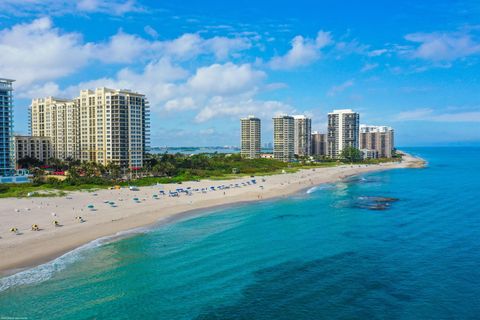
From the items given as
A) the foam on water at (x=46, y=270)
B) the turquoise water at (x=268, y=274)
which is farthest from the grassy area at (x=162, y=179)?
the turquoise water at (x=268, y=274)

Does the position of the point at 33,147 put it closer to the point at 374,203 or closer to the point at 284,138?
the point at 374,203

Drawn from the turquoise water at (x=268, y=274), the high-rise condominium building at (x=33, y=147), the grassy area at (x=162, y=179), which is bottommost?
the turquoise water at (x=268, y=274)

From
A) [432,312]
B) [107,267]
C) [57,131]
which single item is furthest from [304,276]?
[57,131]

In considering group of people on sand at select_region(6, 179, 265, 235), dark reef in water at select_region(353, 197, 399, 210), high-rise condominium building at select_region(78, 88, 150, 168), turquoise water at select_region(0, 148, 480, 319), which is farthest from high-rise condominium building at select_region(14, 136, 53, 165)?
dark reef in water at select_region(353, 197, 399, 210)

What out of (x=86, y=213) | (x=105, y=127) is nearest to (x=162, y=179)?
(x=105, y=127)

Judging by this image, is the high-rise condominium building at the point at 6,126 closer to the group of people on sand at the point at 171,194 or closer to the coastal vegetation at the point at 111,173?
the coastal vegetation at the point at 111,173
